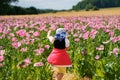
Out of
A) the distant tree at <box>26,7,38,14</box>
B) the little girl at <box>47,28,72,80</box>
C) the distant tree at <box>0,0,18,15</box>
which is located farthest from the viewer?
the distant tree at <box>26,7,38,14</box>

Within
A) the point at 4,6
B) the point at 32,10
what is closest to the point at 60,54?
the point at 4,6

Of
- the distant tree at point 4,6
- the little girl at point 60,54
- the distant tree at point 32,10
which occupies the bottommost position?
the distant tree at point 32,10

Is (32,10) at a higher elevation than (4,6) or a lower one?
lower

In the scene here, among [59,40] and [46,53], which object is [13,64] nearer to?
[59,40]

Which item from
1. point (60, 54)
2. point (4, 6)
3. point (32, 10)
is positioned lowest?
point (32, 10)

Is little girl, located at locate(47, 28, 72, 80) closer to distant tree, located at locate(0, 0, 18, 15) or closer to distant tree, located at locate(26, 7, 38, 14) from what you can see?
distant tree, located at locate(0, 0, 18, 15)

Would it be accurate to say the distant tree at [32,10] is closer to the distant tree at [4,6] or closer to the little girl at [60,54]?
the distant tree at [4,6]

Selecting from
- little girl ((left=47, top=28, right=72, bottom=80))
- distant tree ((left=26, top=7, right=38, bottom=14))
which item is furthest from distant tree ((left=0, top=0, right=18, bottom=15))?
little girl ((left=47, top=28, right=72, bottom=80))

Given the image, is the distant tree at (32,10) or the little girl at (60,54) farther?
the distant tree at (32,10)

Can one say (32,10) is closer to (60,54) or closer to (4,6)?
(4,6)

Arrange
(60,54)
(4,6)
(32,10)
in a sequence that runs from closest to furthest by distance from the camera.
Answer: (60,54) < (4,6) < (32,10)

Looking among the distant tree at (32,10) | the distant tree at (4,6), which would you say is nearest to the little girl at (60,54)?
the distant tree at (4,6)

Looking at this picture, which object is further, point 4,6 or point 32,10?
point 32,10

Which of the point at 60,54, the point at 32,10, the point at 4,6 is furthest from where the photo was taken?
the point at 32,10
